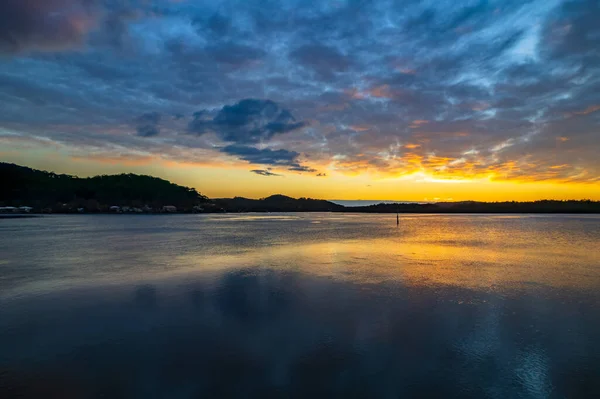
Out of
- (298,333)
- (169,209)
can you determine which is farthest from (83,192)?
(298,333)

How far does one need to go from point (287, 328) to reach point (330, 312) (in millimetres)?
1652

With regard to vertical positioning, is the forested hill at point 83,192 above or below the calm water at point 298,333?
above

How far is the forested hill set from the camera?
104500 mm

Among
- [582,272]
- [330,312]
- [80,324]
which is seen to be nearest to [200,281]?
[80,324]

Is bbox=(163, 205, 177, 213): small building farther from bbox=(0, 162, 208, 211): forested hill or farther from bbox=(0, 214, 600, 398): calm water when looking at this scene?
bbox=(0, 214, 600, 398): calm water

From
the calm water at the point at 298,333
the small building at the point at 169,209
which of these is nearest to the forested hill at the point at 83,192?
the small building at the point at 169,209

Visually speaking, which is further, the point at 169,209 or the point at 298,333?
the point at 169,209

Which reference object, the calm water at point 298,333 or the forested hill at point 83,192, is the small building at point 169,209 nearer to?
the forested hill at point 83,192

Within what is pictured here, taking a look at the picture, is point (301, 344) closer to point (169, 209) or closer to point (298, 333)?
point (298, 333)

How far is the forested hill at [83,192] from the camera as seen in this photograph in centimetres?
10450

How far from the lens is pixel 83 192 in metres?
118

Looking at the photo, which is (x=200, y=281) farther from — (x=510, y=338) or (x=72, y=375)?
(x=510, y=338)

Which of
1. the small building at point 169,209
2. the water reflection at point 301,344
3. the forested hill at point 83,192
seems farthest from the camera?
the small building at point 169,209

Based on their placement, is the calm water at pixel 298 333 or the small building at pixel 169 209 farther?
the small building at pixel 169 209
